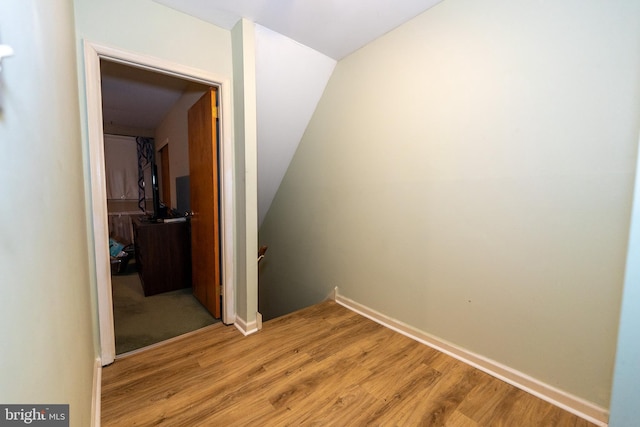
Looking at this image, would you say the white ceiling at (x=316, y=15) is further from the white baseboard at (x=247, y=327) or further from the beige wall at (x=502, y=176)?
the white baseboard at (x=247, y=327)

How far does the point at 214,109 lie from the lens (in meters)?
2.13

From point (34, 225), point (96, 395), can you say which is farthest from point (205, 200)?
point (34, 225)

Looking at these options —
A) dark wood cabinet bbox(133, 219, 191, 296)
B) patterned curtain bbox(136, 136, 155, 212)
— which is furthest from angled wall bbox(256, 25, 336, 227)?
patterned curtain bbox(136, 136, 155, 212)

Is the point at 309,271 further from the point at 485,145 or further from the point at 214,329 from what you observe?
the point at 485,145

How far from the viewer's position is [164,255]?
303 cm

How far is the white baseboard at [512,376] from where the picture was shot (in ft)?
4.26

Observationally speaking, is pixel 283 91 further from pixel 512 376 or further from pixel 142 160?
pixel 142 160

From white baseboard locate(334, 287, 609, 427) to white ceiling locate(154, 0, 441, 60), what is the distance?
2435 millimetres

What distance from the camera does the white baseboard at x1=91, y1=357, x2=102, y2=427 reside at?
4.01ft

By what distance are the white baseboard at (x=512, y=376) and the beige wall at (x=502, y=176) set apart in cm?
4

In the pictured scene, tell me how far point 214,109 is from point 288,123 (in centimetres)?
89

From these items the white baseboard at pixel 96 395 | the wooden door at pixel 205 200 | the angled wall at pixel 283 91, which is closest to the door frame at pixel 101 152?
the white baseboard at pixel 96 395

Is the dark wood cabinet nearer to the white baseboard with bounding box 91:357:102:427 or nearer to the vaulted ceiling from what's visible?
the vaulted ceiling

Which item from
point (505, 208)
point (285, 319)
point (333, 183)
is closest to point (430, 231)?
point (505, 208)
